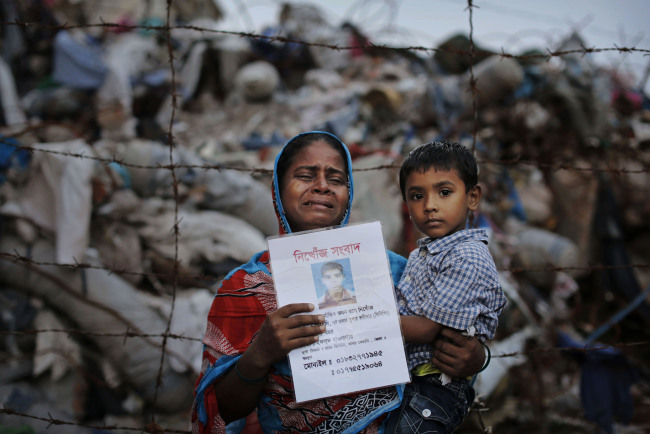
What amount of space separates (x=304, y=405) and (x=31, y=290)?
2585 mm

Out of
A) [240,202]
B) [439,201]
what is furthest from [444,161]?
[240,202]

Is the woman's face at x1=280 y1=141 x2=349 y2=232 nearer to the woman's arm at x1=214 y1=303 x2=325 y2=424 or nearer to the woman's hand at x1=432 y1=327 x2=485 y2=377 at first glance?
the woman's arm at x1=214 y1=303 x2=325 y2=424

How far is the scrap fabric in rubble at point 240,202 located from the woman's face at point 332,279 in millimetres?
581

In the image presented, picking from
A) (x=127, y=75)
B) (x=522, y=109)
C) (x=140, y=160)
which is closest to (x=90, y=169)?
(x=140, y=160)

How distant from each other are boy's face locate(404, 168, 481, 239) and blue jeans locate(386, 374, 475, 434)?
0.44m

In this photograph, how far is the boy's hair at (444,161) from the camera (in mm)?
1348

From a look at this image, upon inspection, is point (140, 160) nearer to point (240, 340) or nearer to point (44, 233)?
point (44, 233)

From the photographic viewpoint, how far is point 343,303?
117 centimetres

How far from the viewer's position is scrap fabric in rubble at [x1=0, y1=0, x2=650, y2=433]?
300 cm

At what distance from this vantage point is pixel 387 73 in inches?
360

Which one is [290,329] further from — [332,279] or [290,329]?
[332,279]

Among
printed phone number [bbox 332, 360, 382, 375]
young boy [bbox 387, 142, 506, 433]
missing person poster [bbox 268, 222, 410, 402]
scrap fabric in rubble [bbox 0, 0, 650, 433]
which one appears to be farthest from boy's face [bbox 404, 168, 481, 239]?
scrap fabric in rubble [bbox 0, 0, 650, 433]

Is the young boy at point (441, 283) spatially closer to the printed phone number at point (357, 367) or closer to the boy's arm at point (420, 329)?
the boy's arm at point (420, 329)

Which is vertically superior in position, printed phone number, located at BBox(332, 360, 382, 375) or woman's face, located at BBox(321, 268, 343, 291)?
Result: woman's face, located at BBox(321, 268, 343, 291)
